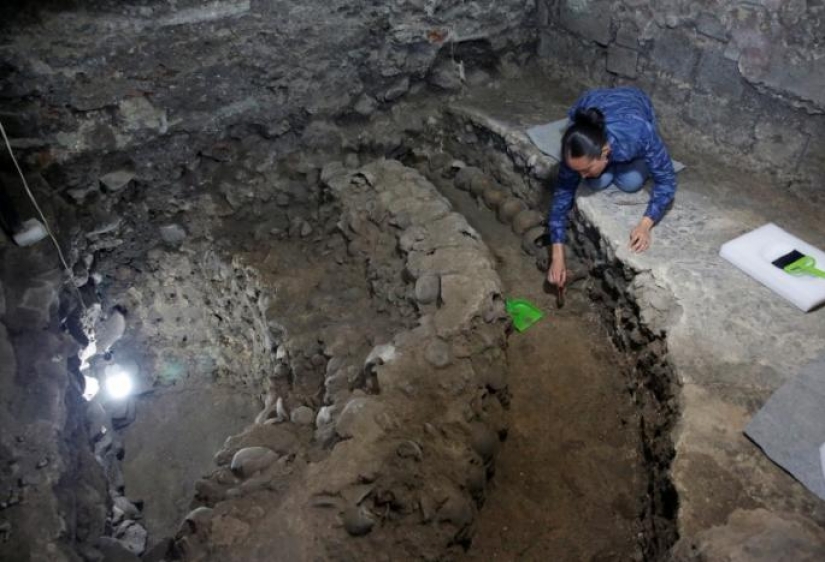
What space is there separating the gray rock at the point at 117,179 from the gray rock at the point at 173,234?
0.43 m

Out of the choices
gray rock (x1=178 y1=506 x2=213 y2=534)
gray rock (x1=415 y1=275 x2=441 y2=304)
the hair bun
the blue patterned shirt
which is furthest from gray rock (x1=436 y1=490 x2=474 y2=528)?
the hair bun

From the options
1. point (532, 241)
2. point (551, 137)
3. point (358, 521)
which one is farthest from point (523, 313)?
point (358, 521)

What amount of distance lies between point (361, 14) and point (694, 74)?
2.31 m

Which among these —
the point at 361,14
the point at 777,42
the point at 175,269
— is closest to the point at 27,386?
the point at 175,269

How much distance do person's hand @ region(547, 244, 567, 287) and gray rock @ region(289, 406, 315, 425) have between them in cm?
160

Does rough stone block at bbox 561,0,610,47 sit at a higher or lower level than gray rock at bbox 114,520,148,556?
higher

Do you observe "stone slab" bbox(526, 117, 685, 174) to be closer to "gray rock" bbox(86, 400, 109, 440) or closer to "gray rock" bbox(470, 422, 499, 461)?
"gray rock" bbox(470, 422, 499, 461)

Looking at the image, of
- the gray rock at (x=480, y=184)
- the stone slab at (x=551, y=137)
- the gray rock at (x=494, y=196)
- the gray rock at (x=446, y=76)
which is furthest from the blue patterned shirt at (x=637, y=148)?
the gray rock at (x=446, y=76)

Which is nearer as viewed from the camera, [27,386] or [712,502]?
[712,502]

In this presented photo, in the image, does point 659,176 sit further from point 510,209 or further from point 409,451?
point 409,451

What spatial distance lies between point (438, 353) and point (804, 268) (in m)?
1.97

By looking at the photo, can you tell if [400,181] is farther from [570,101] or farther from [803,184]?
[803,184]

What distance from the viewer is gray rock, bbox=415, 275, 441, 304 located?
3.30m

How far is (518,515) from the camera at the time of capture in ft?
9.18
